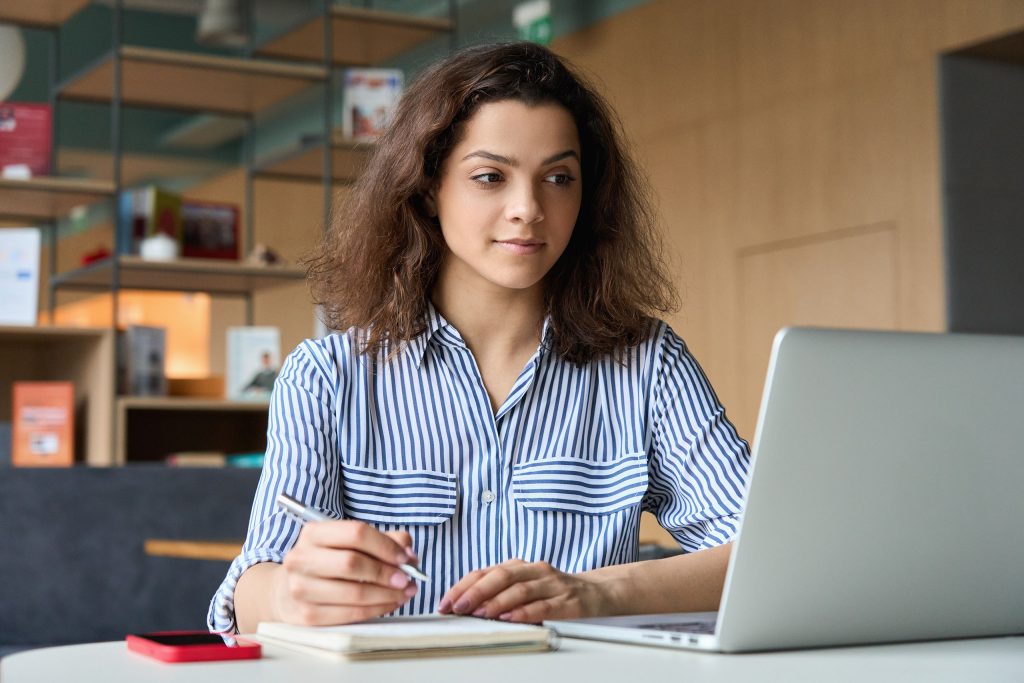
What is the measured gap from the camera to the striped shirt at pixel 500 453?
136cm

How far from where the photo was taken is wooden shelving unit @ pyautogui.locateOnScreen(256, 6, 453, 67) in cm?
463

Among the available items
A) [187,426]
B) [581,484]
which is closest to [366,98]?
[187,426]

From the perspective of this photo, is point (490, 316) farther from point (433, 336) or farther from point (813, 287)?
point (813, 287)

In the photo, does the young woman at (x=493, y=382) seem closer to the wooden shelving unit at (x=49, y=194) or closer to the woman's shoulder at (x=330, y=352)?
the woman's shoulder at (x=330, y=352)

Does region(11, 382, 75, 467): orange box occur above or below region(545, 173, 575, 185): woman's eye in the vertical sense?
below

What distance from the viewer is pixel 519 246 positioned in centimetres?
137

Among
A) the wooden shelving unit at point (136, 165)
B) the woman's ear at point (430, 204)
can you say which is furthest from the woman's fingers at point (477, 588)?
the wooden shelving unit at point (136, 165)

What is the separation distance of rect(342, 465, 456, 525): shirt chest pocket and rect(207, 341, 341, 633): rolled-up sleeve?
2cm

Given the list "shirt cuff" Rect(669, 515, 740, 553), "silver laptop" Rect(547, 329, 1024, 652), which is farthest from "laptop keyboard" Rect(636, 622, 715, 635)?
"shirt cuff" Rect(669, 515, 740, 553)

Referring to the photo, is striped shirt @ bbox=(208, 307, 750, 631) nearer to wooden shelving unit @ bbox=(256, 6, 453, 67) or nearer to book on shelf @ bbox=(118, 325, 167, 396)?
book on shelf @ bbox=(118, 325, 167, 396)

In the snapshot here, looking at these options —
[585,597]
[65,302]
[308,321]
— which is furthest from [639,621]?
[65,302]

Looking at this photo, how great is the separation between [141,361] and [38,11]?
119 cm

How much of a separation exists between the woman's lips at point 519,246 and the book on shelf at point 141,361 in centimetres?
277

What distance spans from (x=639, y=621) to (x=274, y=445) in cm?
50
